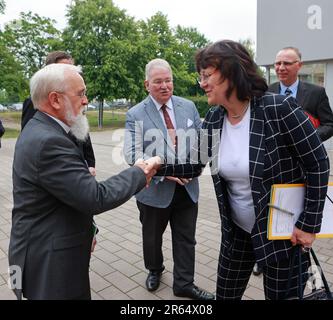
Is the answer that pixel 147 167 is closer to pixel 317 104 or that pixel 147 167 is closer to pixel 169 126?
pixel 169 126

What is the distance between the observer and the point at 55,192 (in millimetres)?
1614

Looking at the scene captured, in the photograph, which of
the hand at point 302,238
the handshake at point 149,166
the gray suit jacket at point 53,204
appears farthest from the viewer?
the handshake at point 149,166

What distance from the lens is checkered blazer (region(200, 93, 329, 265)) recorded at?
1.73m

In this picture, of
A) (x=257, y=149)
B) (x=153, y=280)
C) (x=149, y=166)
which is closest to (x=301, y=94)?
(x=257, y=149)

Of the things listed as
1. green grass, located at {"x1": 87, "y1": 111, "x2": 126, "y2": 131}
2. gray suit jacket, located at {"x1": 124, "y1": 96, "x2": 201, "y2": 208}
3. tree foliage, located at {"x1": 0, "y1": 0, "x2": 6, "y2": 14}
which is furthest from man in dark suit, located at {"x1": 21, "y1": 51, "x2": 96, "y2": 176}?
tree foliage, located at {"x1": 0, "y1": 0, "x2": 6, "y2": 14}

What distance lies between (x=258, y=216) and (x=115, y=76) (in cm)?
2458

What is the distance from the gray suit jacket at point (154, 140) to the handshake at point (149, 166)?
28.2 inches

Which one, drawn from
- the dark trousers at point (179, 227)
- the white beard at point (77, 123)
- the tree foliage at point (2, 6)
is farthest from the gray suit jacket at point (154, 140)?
the tree foliage at point (2, 6)

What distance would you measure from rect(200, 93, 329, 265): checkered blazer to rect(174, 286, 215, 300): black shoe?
1273mm

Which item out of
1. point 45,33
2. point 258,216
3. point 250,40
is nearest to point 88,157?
point 258,216

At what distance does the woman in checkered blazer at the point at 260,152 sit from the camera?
175cm

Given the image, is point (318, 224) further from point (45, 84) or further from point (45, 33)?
point (45, 33)

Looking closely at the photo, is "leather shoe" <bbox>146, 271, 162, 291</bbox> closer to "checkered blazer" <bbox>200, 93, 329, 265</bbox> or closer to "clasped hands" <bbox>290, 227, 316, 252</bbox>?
"checkered blazer" <bbox>200, 93, 329, 265</bbox>

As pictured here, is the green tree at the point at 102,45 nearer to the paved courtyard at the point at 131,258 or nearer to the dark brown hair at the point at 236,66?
the paved courtyard at the point at 131,258
